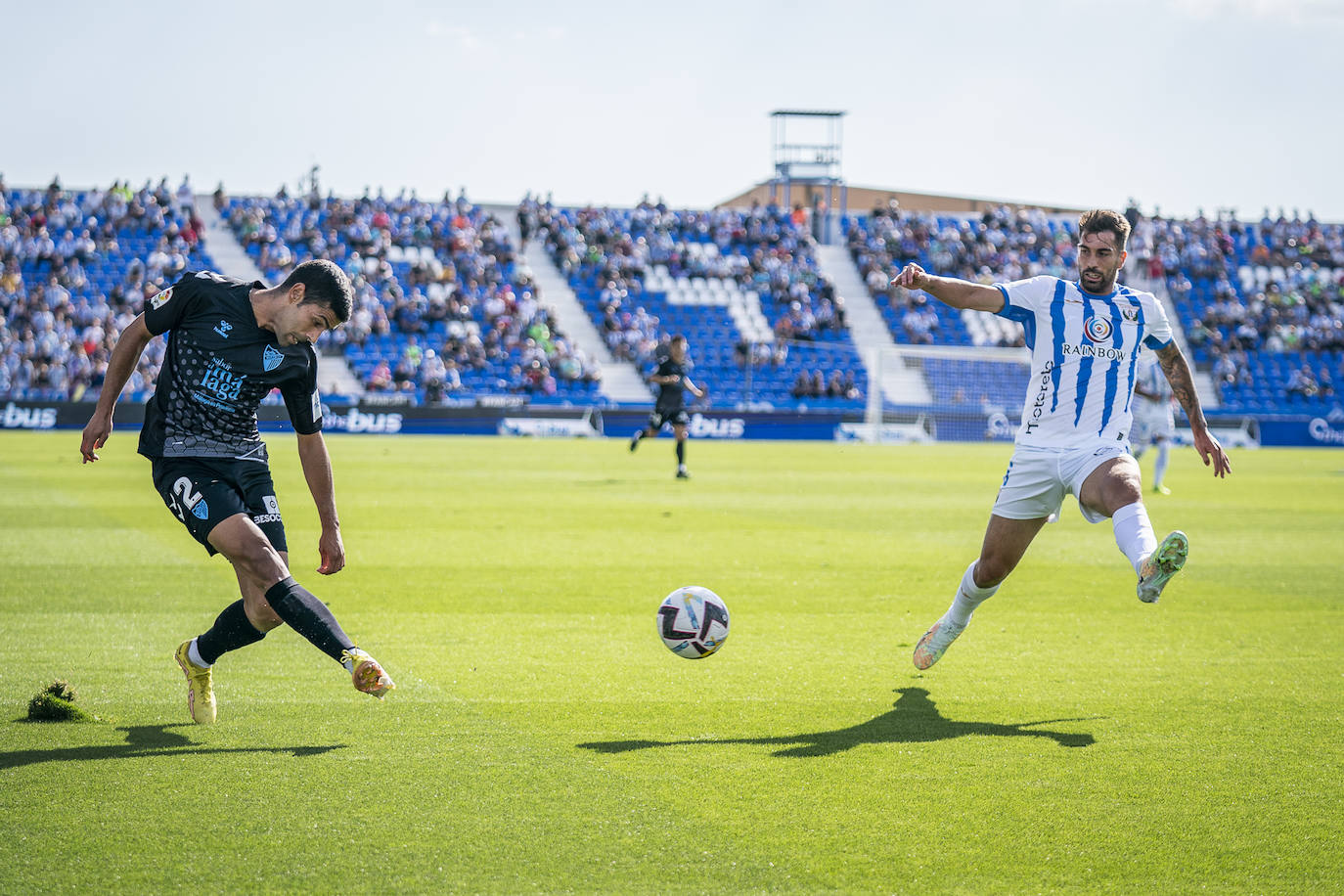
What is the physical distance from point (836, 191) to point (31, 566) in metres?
59.5

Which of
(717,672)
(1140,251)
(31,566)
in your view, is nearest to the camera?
(717,672)

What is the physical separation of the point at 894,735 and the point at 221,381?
3.42 m

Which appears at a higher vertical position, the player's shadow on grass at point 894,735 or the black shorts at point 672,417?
the black shorts at point 672,417

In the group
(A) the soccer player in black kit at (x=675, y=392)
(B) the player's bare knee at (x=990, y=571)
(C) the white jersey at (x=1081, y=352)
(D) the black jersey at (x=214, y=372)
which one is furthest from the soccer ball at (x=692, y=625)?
(A) the soccer player in black kit at (x=675, y=392)

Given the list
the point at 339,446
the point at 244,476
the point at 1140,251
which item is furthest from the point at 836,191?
the point at 244,476

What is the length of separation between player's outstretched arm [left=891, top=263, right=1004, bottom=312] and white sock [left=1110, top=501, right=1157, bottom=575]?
1.23m

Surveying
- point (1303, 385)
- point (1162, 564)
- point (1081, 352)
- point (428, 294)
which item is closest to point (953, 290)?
point (1081, 352)

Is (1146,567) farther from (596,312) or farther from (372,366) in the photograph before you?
(596,312)

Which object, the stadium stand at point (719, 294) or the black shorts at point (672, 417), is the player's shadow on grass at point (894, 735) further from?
the stadium stand at point (719, 294)

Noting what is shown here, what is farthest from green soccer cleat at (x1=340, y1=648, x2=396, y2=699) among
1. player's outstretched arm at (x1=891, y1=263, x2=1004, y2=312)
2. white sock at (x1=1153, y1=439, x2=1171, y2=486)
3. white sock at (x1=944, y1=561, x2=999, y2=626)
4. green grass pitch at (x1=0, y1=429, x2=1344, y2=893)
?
white sock at (x1=1153, y1=439, x2=1171, y2=486)

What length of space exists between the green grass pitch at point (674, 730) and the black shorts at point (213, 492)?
941 millimetres

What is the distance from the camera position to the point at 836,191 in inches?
2628

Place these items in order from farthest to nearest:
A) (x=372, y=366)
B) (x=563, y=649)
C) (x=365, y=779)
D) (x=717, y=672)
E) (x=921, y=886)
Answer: (x=372, y=366), (x=563, y=649), (x=717, y=672), (x=365, y=779), (x=921, y=886)

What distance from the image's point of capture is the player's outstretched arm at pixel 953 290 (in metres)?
6.16
